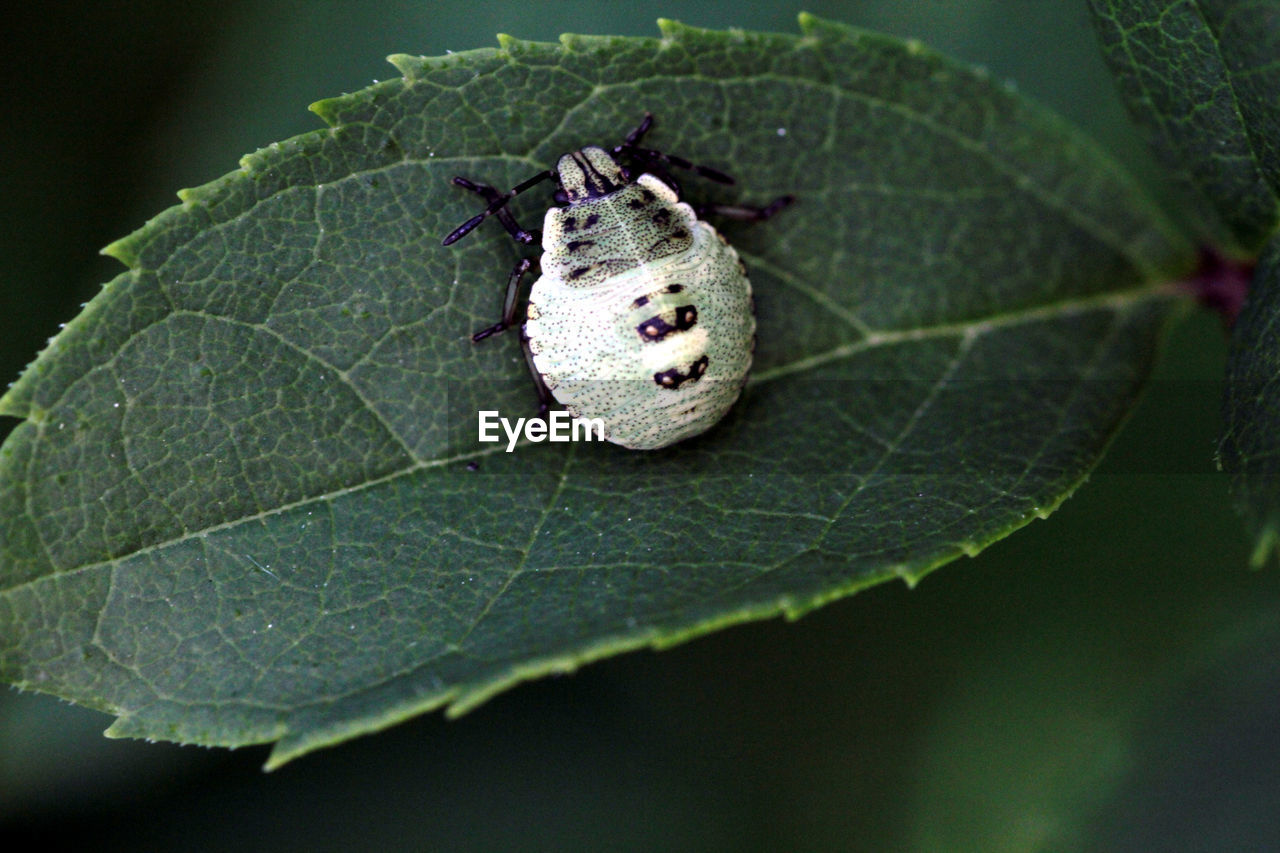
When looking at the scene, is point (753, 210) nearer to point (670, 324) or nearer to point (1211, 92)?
point (670, 324)

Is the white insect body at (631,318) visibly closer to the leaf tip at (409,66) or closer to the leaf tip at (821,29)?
the leaf tip at (409,66)

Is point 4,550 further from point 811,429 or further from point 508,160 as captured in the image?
point 811,429

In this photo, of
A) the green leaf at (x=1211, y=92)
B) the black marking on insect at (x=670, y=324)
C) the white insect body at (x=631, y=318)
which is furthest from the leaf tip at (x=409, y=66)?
the green leaf at (x=1211, y=92)

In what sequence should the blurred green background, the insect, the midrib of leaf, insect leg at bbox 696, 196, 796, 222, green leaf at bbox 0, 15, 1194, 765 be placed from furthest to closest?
the blurred green background, insect leg at bbox 696, 196, 796, 222, the insect, the midrib of leaf, green leaf at bbox 0, 15, 1194, 765

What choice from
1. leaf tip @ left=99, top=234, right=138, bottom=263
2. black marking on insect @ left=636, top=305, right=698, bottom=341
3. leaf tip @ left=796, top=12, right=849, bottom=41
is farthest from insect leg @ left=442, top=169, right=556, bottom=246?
leaf tip @ left=796, top=12, right=849, bottom=41

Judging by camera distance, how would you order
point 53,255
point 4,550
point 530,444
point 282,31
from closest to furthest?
point 4,550 < point 530,444 < point 53,255 < point 282,31

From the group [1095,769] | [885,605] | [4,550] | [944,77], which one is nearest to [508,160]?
[944,77]
